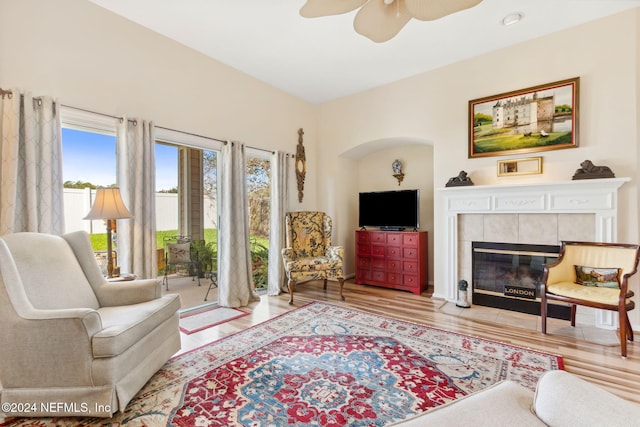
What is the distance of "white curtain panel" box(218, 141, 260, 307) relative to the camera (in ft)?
12.1

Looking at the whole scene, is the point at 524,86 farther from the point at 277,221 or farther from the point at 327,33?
the point at 277,221

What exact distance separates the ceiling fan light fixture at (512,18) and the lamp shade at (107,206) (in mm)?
4020

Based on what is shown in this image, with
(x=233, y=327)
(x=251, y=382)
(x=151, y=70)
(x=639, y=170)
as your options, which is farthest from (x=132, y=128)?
(x=639, y=170)

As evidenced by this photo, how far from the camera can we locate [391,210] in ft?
15.1

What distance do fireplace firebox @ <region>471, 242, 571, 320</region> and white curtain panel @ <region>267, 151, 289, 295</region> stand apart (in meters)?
2.66

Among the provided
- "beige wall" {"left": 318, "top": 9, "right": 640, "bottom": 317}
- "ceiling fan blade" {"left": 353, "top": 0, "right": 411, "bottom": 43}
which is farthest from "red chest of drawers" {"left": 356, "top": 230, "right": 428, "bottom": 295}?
"ceiling fan blade" {"left": 353, "top": 0, "right": 411, "bottom": 43}

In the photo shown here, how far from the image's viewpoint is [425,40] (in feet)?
10.8

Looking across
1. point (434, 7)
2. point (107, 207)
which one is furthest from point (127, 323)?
point (434, 7)

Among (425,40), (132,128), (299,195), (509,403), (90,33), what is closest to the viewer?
(509,403)

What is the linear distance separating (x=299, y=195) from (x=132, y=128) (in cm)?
258

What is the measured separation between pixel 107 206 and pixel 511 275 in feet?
14.1

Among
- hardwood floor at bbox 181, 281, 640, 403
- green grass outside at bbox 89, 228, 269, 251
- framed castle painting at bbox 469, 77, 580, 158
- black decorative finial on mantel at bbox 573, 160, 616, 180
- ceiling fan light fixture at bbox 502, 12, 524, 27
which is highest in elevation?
ceiling fan light fixture at bbox 502, 12, 524, 27

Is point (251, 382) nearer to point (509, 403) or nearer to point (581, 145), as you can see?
point (509, 403)

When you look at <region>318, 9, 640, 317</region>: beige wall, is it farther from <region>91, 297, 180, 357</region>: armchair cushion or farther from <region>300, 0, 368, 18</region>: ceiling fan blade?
<region>91, 297, 180, 357</region>: armchair cushion
